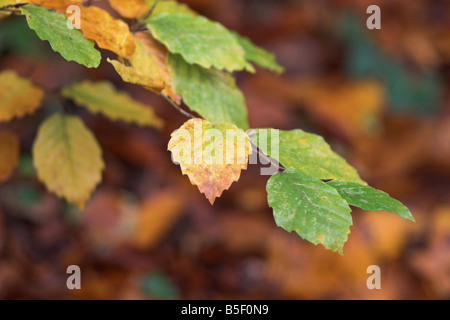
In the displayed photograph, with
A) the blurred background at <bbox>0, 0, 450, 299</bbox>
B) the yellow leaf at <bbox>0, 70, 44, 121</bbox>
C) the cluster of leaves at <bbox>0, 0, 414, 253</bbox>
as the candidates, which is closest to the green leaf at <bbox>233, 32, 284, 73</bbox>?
the cluster of leaves at <bbox>0, 0, 414, 253</bbox>

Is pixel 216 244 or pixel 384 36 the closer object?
pixel 216 244

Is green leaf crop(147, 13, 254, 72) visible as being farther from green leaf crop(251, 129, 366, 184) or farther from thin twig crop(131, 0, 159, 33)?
green leaf crop(251, 129, 366, 184)

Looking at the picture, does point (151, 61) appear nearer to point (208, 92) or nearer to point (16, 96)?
point (208, 92)

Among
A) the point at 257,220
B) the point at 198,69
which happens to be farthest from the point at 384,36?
the point at 198,69

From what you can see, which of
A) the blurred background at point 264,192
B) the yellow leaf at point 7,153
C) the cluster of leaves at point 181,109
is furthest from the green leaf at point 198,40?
the blurred background at point 264,192

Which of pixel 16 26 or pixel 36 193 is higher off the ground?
pixel 16 26
